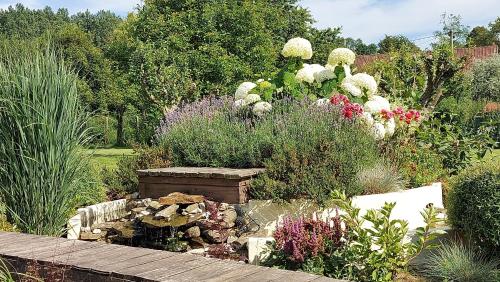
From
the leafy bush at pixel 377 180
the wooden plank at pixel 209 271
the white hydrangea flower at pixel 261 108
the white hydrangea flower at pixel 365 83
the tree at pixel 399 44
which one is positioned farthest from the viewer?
the tree at pixel 399 44

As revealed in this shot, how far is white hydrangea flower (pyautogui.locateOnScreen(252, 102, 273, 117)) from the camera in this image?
27.1 ft

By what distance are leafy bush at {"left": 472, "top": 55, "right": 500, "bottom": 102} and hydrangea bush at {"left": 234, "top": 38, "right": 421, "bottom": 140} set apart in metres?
26.6

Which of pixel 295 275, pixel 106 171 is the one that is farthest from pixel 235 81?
pixel 295 275

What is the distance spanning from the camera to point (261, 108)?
829cm

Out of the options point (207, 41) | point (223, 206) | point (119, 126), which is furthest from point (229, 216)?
point (119, 126)

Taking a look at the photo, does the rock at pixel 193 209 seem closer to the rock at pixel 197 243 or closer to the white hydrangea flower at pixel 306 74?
the rock at pixel 197 243

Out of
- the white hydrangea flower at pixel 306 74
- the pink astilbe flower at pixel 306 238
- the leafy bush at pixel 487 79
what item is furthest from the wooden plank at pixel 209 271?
the leafy bush at pixel 487 79

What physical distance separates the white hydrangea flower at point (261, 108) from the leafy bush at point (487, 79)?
27816 millimetres

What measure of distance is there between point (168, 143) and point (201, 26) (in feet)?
49.7

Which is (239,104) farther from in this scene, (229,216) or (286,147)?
(229,216)

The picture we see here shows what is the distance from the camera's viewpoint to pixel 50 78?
17.1 ft

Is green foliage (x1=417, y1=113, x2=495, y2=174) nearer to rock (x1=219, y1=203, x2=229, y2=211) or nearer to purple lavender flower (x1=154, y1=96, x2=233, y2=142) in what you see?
purple lavender flower (x1=154, y1=96, x2=233, y2=142)

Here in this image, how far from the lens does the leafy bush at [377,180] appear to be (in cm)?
687

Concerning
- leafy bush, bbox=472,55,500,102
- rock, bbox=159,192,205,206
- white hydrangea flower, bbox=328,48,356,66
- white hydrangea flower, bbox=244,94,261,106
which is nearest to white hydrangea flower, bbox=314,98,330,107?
white hydrangea flower, bbox=244,94,261,106
